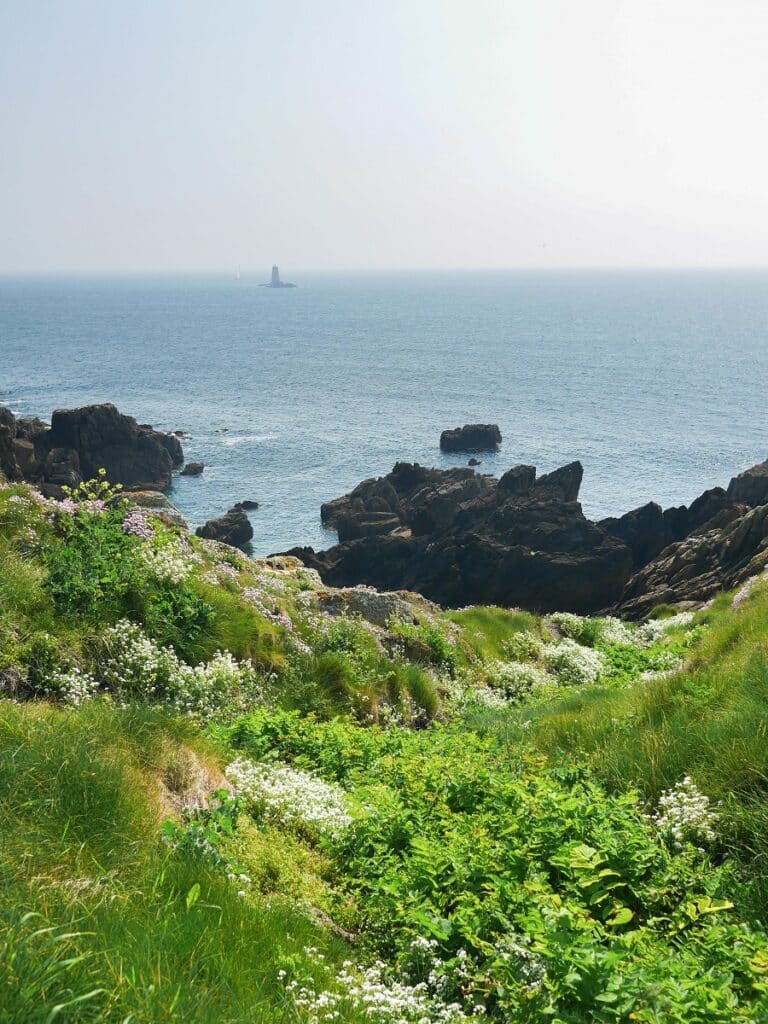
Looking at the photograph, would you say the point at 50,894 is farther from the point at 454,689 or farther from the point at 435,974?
the point at 454,689

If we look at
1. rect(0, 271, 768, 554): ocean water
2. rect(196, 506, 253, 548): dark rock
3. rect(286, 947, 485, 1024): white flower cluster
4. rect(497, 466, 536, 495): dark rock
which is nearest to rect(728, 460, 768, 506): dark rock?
rect(0, 271, 768, 554): ocean water

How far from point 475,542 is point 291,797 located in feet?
133

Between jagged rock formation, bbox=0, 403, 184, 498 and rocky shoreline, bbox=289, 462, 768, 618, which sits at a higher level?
jagged rock formation, bbox=0, 403, 184, 498

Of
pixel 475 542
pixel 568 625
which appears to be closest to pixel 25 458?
pixel 475 542

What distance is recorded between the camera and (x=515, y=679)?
1627 centimetres

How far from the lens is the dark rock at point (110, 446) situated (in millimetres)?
69062

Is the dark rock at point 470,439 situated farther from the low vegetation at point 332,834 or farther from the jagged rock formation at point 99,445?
the low vegetation at point 332,834

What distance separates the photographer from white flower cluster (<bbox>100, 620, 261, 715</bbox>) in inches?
379

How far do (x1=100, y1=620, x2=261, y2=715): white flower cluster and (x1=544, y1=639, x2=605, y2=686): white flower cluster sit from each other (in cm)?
849

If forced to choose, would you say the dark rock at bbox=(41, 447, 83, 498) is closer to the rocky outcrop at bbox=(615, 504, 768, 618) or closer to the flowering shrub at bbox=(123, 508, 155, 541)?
the rocky outcrop at bbox=(615, 504, 768, 618)

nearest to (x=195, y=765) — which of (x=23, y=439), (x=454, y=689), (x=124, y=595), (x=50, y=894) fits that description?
(x=50, y=894)

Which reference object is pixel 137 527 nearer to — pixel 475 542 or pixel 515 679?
pixel 515 679

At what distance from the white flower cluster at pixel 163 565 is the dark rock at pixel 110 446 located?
2294 inches

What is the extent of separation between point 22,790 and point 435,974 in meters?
2.83
